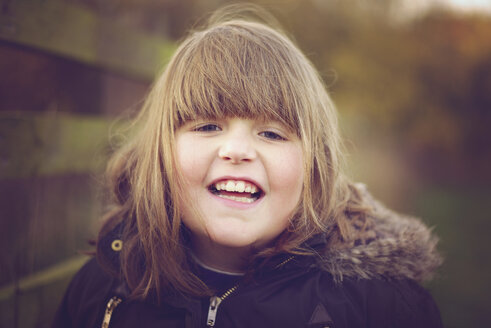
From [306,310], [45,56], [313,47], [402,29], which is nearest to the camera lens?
[306,310]

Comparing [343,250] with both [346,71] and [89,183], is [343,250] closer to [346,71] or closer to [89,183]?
[89,183]

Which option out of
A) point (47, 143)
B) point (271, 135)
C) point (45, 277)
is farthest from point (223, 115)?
point (45, 277)

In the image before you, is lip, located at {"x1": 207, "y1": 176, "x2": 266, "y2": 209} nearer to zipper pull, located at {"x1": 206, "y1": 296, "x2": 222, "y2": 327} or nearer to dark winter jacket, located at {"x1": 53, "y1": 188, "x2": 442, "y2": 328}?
dark winter jacket, located at {"x1": 53, "y1": 188, "x2": 442, "y2": 328}

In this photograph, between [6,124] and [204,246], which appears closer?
[6,124]

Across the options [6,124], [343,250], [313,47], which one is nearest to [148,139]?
[6,124]

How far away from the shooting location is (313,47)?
29.4ft

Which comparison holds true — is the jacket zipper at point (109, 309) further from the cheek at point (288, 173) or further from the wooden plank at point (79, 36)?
the wooden plank at point (79, 36)

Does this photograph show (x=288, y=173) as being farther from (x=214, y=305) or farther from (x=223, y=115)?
(x=214, y=305)

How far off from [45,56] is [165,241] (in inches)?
39.4

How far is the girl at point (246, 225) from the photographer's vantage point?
1475 mm

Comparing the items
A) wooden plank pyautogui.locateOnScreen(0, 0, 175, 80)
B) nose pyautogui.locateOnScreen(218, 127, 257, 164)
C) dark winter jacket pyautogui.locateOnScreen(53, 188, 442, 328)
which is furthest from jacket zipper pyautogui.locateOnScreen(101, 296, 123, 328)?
wooden plank pyautogui.locateOnScreen(0, 0, 175, 80)

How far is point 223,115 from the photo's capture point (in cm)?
147

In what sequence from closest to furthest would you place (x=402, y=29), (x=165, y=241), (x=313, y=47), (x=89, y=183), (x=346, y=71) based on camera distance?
1. (x=165, y=241)
2. (x=89, y=183)
3. (x=313, y=47)
4. (x=346, y=71)
5. (x=402, y=29)

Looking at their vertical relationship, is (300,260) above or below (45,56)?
below
